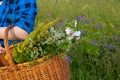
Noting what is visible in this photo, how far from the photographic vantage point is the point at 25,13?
8.30ft

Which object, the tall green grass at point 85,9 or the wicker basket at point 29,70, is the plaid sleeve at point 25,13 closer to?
the wicker basket at point 29,70

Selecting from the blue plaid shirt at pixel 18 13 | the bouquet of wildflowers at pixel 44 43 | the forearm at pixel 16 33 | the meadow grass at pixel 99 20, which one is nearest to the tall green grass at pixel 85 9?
the meadow grass at pixel 99 20

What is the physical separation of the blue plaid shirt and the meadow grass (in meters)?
1.16

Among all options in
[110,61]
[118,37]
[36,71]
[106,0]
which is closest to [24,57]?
[36,71]

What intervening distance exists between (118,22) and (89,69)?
101 centimetres

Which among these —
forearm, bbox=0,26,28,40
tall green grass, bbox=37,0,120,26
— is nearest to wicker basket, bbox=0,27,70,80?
forearm, bbox=0,26,28,40

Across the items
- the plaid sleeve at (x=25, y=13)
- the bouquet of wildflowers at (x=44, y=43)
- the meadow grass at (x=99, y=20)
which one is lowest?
the meadow grass at (x=99, y=20)

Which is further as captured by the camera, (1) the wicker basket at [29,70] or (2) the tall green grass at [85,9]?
(2) the tall green grass at [85,9]

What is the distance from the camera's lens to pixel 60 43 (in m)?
2.12

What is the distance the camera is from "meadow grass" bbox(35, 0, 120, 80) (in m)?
4.44

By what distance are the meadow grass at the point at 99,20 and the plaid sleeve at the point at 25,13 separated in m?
1.18

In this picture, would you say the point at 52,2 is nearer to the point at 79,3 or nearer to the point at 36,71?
the point at 79,3

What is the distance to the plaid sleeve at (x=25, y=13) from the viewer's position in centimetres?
250

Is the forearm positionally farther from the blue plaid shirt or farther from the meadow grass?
the meadow grass
